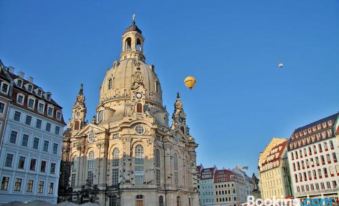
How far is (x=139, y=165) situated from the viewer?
2559 inches

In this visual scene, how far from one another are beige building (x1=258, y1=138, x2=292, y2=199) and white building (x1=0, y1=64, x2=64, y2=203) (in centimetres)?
5724

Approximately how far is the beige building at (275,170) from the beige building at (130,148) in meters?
21.3

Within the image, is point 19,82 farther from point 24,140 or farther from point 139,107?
point 139,107

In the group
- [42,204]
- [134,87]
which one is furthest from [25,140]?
[134,87]

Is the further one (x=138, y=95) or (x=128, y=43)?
(x=128, y=43)

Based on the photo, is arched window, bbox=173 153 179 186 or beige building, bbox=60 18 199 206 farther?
arched window, bbox=173 153 179 186

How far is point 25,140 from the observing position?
4003cm

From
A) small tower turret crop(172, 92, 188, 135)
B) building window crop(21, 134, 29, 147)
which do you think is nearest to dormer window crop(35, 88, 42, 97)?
building window crop(21, 134, 29, 147)

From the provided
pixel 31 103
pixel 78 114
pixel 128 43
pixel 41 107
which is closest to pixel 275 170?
pixel 78 114

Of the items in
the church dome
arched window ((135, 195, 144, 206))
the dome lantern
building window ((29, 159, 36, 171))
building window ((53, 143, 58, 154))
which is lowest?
arched window ((135, 195, 144, 206))

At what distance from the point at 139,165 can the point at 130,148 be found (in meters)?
3.91

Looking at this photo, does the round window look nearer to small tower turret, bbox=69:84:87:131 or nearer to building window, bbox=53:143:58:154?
small tower turret, bbox=69:84:87:131

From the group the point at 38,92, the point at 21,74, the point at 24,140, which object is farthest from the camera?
the point at 21,74

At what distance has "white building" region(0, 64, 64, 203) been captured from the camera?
3753 cm
